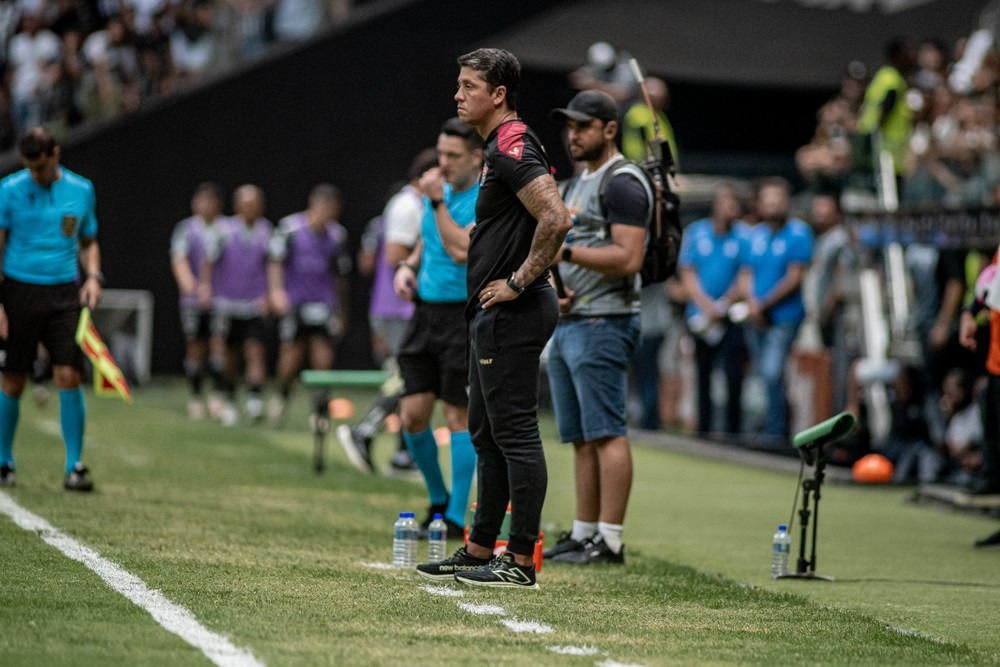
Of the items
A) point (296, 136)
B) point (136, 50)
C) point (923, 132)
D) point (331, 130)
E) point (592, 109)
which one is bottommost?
point (592, 109)

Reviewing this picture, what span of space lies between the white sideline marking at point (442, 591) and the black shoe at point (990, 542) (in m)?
4.35

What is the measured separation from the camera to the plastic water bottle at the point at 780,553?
8.40 m

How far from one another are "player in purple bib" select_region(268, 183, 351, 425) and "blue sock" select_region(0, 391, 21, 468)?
7.00 metres

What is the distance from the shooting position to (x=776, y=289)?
16.2 metres

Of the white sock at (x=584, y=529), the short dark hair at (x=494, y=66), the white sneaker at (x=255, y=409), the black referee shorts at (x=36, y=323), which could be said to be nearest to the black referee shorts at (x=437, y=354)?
the white sock at (x=584, y=529)

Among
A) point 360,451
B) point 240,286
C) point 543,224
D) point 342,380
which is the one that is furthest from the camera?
point 240,286

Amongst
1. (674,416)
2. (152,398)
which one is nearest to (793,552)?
(674,416)

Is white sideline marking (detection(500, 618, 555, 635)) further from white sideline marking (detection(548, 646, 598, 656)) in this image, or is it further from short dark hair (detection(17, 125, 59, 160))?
short dark hair (detection(17, 125, 59, 160))

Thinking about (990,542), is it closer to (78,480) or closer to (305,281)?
(78,480)

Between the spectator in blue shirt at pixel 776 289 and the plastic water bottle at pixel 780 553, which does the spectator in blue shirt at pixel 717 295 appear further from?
the plastic water bottle at pixel 780 553

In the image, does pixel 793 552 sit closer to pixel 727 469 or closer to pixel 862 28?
pixel 727 469

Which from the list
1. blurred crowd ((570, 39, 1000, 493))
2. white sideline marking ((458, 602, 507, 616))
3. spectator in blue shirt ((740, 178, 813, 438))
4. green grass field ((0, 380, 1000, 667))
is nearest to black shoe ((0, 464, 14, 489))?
green grass field ((0, 380, 1000, 667))

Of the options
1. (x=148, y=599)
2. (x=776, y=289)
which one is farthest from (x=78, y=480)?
(x=776, y=289)

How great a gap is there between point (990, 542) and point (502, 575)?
421 centimetres
